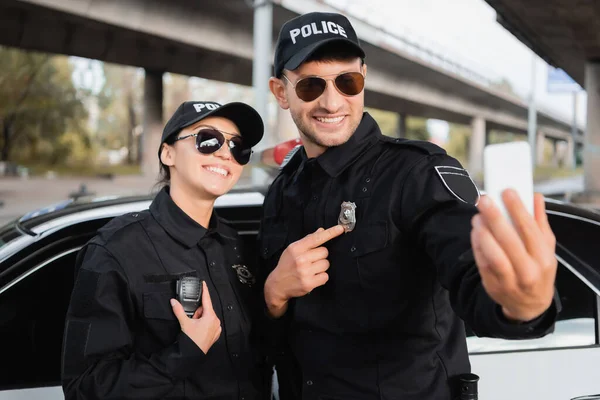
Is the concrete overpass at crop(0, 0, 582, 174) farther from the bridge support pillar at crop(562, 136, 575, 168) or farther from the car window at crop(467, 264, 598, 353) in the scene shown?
the bridge support pillar at crop(562, 136, 575, 168)

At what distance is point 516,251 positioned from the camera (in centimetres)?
93

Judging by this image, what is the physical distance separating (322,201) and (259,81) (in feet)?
31.2

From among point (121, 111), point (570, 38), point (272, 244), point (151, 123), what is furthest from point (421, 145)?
point (121, 111)

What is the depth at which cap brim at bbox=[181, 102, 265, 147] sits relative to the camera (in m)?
1.89

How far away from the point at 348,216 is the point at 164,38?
626 inches

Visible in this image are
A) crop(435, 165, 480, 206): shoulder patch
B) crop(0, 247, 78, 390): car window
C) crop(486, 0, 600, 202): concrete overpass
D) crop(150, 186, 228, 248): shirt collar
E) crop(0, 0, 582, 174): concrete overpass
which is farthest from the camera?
crop(0, 0, 582, 174): concrete overpass

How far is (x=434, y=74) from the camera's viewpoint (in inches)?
1099

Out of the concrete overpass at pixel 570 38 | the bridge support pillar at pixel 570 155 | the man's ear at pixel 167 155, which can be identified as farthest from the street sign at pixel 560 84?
the man's ear at pixel 167 155

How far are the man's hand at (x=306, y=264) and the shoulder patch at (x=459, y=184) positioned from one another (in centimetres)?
31

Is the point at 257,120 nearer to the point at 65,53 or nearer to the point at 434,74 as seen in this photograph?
the point at 65,53

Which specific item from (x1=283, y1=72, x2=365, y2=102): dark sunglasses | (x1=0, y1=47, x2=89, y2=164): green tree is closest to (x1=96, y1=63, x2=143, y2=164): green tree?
(x1=0, y1=47, x2=89, y2=164): green tree

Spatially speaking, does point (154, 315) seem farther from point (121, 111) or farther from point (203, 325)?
point (121, 111)

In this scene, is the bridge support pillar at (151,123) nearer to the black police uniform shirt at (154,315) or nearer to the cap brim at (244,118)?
the cap brim at (244,118)

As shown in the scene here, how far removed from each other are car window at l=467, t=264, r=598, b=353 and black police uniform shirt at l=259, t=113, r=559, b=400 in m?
0.64
